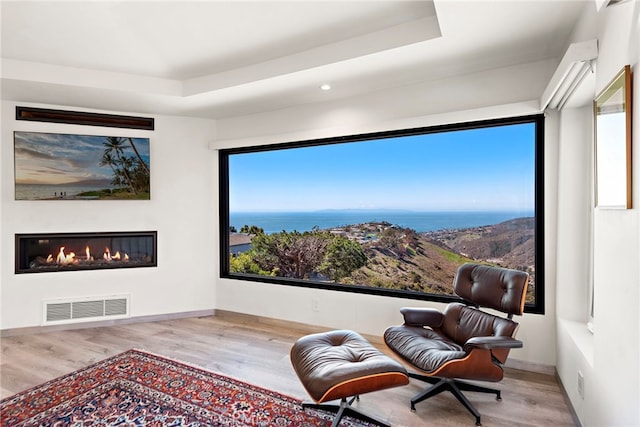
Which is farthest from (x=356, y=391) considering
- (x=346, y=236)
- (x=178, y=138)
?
(x=178, y=138)

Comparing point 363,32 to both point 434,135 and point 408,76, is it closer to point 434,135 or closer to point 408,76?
point 408,76

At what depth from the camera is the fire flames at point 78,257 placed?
388cm

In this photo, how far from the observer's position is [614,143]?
5.11 ft

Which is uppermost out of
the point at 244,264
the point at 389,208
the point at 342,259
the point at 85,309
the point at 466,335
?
the point at 389,208

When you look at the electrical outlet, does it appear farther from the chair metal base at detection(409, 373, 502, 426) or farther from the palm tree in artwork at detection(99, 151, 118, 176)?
the palm tree in artwork at detection(99, 151, 118, 176)

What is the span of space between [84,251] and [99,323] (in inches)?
31.9

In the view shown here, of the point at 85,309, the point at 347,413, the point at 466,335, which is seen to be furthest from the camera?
the point at 85,309

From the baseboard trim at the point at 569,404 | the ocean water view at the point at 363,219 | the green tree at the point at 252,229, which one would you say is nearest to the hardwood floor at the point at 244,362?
the baseboard trim at the point at 569,404

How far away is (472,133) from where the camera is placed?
314 cm

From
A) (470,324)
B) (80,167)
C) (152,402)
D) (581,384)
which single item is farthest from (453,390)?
(80,167)

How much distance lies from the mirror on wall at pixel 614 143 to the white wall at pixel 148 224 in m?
3.78

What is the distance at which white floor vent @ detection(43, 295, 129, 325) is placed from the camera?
3.77 meters

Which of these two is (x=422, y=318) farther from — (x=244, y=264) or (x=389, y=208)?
(x=244, y=264)

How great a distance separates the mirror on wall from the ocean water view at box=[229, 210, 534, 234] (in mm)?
1202
